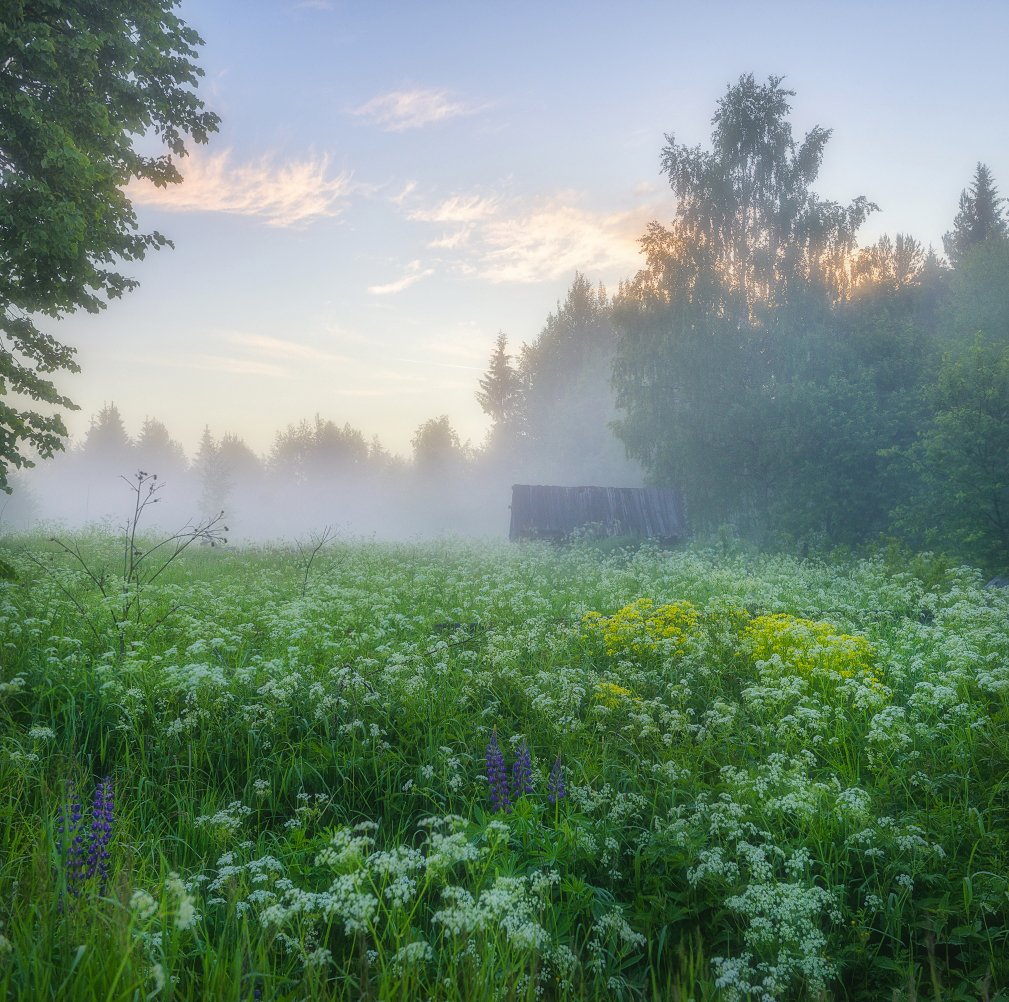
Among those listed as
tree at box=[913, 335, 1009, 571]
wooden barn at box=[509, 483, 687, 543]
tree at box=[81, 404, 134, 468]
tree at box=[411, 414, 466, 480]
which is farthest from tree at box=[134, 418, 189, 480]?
tree at box=[913, 335, 1009, 571]

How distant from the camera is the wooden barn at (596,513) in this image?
29.1m

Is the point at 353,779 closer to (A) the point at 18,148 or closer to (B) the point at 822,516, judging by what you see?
(A) the point at 18,148

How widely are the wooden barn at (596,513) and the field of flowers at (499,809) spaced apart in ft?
64.9

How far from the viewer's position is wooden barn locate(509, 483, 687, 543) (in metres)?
29.1

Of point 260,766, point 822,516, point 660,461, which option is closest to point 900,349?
point 822,516

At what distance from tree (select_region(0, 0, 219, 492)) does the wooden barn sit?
1962 centimetres

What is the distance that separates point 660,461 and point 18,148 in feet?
89.6

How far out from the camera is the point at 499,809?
420 cm

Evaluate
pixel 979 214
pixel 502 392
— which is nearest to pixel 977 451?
pixel 979 214

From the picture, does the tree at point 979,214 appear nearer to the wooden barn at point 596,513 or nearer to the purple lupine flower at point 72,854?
the wooden barn at point 596,513

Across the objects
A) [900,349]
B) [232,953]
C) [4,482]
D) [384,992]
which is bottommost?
[232,953]

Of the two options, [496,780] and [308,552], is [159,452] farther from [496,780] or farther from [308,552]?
[496,780]

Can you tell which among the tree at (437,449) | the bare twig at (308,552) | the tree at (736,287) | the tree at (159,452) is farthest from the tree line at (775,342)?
the tree at (159,452)

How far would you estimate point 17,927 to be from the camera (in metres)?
2.66
